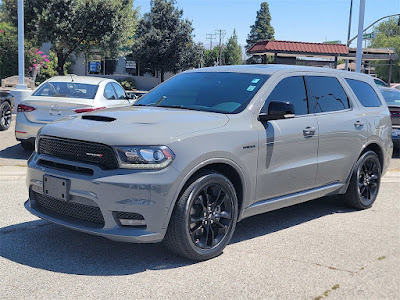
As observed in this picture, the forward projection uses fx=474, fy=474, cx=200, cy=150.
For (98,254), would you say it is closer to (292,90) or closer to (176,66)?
(292,90)

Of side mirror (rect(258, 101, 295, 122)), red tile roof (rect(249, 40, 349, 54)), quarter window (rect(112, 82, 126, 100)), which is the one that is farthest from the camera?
red tile roof (rect(249, 40, 349, 54))

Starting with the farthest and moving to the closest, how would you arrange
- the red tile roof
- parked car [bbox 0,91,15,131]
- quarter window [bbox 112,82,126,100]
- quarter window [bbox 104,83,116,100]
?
the red tile roof → parked car [bbox 0,91,15,131] → quarter window [bbox 112,82,126,100] → quarter window [bbox 104,83,116,100]

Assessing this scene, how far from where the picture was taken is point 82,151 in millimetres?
4020

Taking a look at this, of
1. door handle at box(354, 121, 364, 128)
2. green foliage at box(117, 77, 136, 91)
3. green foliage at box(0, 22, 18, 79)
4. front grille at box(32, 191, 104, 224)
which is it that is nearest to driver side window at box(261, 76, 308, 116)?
door handle at box(354, 121, 364, 128)

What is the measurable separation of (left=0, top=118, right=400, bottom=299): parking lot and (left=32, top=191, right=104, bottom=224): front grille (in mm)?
411

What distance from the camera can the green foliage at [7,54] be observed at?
3256 centimetres

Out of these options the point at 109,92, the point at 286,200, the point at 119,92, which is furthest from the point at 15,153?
the point at 286,200

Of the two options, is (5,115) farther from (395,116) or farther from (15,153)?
(395,116)

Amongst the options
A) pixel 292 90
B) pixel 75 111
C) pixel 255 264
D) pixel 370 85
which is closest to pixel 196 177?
pixel 255 264

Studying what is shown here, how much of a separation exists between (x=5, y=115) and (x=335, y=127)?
29.7 feet

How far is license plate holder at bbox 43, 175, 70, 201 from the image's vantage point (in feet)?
13.0

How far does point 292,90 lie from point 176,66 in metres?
36.2

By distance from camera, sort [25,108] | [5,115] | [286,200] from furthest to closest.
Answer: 1. [5,115]
2. [25,108]
3. [286,200]

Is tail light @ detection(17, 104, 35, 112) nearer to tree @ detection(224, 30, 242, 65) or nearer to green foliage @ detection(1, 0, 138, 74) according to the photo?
green foliage @ detection(1, 0, 138, 74)
